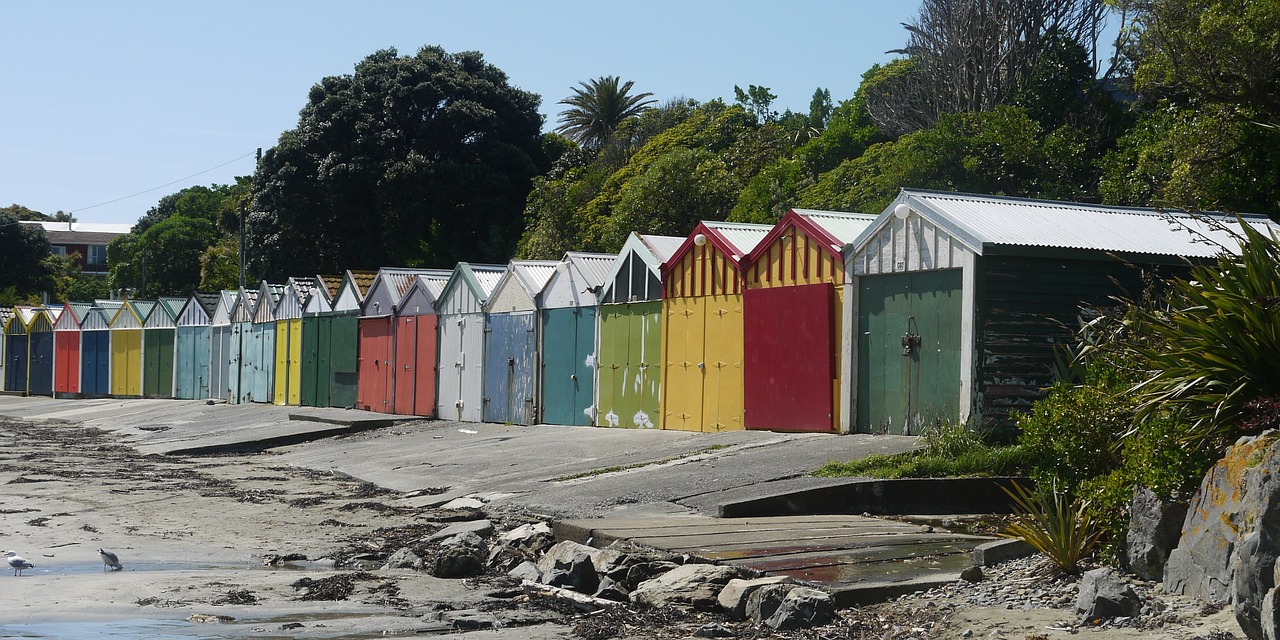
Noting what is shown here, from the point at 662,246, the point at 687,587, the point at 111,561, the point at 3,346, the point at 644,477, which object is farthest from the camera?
the point at 3,346

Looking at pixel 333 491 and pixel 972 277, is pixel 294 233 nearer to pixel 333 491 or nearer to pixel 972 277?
pixel 333 491

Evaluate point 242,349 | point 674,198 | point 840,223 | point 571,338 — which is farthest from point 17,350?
point 840,223

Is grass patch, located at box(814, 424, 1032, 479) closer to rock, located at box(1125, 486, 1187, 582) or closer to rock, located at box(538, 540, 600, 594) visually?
rock, located at box(538, 540, 600, 594)

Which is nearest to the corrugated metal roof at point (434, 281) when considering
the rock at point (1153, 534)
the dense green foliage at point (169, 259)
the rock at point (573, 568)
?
the rock at point (573, 568)

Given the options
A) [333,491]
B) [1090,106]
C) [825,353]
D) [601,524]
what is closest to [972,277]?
[825,353]

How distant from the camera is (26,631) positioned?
7.89 meters

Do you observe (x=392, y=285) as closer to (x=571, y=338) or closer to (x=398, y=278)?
(x=398, y=278)

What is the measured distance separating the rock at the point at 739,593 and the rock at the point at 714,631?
→ 0.96 ft

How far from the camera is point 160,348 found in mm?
43625

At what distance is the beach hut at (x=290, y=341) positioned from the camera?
34156 mm

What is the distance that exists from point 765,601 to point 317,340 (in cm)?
2698

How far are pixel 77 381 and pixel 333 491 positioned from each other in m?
35.5

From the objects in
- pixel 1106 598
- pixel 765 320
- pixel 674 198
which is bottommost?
pixel 1106 598

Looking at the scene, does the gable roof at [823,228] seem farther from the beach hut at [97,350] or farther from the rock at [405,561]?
the beach hut at [97,350]
